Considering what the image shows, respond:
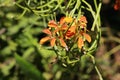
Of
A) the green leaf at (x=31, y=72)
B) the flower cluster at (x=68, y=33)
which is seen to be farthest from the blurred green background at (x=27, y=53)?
the flower cluster at (x=68, y=33)

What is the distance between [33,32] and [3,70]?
256mm

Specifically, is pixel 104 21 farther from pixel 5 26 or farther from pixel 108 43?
pixel 5 26

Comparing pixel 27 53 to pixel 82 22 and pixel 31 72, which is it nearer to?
pixel 31 72

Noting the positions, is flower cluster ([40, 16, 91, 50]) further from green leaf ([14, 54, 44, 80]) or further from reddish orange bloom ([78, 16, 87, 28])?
green leaf ([14, 54, 44, 80])

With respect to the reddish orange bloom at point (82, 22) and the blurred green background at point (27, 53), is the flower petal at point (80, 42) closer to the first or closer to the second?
the reddish orange bloom at point (82, 22)

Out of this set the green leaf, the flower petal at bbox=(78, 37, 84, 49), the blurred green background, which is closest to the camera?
the flower petal at bbox=(78, 37, 84, 49)

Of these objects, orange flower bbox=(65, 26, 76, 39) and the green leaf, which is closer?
orange flower bbox=(65, 26, 76, 39)

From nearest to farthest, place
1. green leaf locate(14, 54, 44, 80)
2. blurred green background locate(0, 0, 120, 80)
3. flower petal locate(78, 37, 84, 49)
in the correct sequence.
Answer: flower petal locate(78, 37, 84, 49), green leaf locate(14, 54, 44, 80), blurred green background locate(0, 0, 120, 80)

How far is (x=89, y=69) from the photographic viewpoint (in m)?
1.98

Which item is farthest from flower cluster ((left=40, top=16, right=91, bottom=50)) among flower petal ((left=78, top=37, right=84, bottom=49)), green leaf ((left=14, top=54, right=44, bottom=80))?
green leaf ((left=14, top=54, right=44, bottom=80))

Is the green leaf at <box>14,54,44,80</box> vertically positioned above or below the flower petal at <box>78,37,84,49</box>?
below

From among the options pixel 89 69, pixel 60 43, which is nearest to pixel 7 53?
pixel 89 69

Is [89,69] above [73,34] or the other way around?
the other way around

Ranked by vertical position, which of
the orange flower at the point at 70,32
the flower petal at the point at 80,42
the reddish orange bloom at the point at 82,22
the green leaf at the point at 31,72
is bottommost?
the green leaf at the point at 31,72
